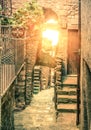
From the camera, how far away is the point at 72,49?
57.7ft

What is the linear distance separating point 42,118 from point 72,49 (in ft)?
17.7

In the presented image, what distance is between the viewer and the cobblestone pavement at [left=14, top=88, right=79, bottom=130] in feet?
42.1

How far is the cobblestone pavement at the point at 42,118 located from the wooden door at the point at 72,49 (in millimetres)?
2517

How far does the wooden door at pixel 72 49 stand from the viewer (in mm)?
17484

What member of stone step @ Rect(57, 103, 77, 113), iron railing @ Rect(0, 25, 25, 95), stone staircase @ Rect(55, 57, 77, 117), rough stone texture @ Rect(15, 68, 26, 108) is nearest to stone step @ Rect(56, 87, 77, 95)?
stone staircase @ Rect(55, 57, 77, 117)

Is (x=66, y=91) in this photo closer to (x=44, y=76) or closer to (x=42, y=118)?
(x=42, y=118)

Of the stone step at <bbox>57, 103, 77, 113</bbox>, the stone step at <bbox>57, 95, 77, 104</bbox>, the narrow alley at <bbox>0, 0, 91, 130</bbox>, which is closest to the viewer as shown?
the stone step at <bbox>57, 103, 77, 113</bbox>

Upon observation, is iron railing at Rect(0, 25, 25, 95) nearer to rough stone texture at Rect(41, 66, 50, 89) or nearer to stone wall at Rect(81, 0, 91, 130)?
stone wall at Rect(81, 0, 91, 130)

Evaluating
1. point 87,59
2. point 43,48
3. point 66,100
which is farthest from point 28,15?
point 87,59

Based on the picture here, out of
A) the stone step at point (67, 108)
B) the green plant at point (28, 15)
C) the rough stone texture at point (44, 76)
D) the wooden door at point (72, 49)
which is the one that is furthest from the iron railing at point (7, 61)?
the rough stone texture at point (44, 76)

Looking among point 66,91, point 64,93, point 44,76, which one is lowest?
point 64,93

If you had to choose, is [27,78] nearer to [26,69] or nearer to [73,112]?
[26,69]

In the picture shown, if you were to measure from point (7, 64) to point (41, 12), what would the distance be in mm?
6982

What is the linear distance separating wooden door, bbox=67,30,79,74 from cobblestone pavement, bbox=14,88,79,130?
252 centimetres
